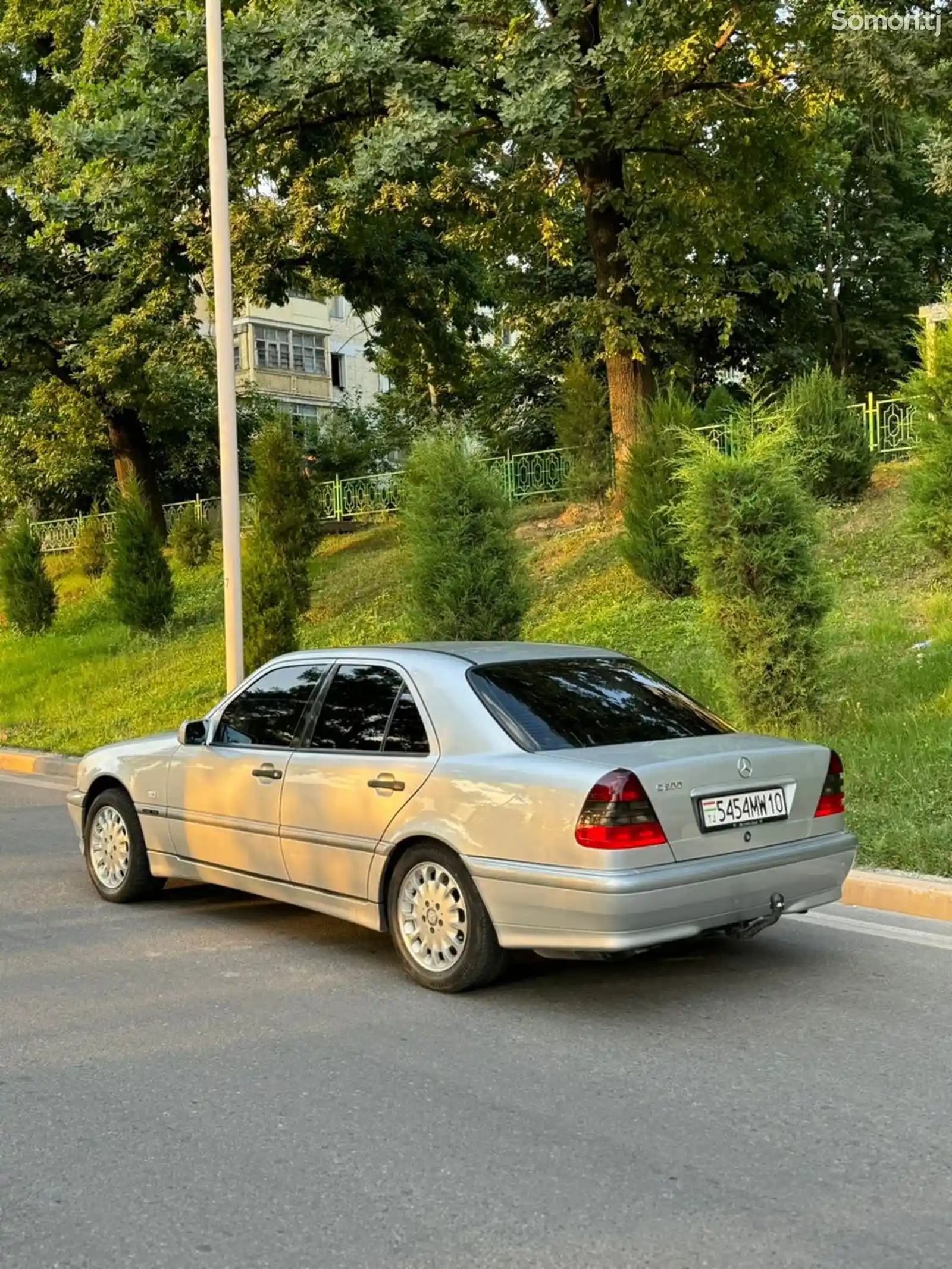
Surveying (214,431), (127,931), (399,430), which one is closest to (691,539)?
(127,931)

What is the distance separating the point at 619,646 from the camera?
14367 millimetres

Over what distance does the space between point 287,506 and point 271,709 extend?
12.4 meters

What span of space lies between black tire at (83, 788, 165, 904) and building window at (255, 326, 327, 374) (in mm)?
44019

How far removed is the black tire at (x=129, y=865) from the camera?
7098 mm

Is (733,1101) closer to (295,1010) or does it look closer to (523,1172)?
(523,1172)

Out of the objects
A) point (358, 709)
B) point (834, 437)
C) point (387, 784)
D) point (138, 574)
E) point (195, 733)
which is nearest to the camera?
point (387, 784)

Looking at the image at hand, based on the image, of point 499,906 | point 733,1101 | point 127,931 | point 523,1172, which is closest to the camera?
point 523,1172

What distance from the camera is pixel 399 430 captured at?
3919 cm

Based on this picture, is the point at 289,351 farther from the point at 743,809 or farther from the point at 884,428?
the point at 743,809

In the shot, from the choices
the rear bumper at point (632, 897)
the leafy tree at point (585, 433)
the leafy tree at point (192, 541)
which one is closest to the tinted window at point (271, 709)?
the rear bumper at point (632, 897)

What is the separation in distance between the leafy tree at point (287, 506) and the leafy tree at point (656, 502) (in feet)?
16.3

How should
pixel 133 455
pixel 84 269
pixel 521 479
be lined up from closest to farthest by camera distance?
1. pixel 521 479
2. pixel 84 269
3. pixel 133 455

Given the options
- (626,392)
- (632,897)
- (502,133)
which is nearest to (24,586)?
(626,392)

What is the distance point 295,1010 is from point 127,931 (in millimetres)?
1804
